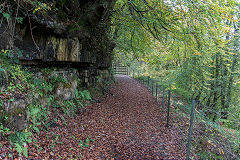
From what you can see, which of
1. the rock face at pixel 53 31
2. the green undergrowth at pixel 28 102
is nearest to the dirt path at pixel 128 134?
the green undergrowth at pixel 28 102

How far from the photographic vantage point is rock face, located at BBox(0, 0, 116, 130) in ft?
12.6

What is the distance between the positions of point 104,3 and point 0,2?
3700mm

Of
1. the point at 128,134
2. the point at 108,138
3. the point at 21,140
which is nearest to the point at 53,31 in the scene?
the point at 21,140

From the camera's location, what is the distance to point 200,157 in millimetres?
4828

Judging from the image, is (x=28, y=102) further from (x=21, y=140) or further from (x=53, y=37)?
(x=53, y=37)

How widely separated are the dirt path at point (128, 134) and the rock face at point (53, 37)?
1665 millimetres

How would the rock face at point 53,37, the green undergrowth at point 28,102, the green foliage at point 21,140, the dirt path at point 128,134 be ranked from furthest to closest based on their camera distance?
the dirt path at point 128,134 < the rock face at point 53,37 < the green undergrowth at point 28,102 < the green foliage at point 21,140

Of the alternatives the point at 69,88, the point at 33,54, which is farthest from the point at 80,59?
the point at 33,54

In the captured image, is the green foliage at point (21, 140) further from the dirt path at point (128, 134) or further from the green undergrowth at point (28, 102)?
the dirt path at point (128, 134)

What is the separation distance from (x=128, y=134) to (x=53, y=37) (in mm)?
4488

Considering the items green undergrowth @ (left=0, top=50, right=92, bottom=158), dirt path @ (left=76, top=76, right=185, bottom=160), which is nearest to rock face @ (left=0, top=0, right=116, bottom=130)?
green undergrowth @ (left=0, top=50, right=92, bottom=158)

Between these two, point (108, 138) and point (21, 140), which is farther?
point (108, 138)

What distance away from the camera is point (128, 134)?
18.6 ft

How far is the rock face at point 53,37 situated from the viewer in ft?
12.6
